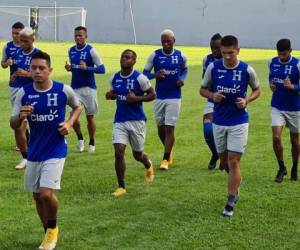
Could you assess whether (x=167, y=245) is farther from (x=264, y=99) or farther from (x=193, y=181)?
(x=264, y=99)

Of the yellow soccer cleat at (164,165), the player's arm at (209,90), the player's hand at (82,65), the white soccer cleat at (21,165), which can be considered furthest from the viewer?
the player's hand at (82,65)

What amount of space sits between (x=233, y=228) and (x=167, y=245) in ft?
3.10

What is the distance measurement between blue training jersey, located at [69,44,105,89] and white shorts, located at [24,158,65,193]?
491cm

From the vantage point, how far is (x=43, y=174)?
20.2 ft

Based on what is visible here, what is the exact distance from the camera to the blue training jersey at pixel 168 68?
10281 millimetres

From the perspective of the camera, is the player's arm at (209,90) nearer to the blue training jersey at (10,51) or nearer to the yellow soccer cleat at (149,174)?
the yellow soccer cleat at (149,174)

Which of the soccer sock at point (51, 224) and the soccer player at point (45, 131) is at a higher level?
the soccer player at point (45, 131)

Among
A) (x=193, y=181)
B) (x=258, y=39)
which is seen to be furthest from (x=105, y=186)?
(x=258, y=39)

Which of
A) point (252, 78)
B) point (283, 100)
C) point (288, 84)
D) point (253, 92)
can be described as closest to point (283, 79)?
point (288, 84)

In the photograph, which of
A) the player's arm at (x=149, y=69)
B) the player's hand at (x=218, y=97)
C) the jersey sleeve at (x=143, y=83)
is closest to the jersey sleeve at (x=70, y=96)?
the player's hand at (x=218, y=97)

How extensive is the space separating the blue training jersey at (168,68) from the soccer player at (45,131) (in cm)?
415

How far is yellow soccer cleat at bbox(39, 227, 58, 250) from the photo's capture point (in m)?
6.18

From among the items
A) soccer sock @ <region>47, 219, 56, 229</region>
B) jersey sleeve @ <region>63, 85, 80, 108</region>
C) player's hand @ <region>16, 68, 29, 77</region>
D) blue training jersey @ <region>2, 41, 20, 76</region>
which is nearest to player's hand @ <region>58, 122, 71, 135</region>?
jersey sleeve @ <region>63, 85, 80, 108</region>

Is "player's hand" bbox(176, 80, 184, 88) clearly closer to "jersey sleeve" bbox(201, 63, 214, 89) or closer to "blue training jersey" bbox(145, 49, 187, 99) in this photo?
"blue training jersey" bbox(145, 49, 187, 99)
